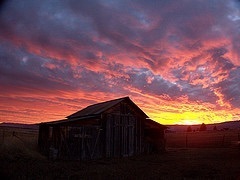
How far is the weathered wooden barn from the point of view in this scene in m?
26.2

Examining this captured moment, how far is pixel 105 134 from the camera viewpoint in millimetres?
29266

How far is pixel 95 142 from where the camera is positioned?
92.8ft

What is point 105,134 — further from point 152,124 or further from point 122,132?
point 152,124

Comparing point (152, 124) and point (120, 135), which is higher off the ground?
point (152, 124)

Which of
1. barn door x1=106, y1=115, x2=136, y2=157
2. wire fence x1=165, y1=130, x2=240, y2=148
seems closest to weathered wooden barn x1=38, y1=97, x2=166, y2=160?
barn door x1=106, y1=115, x2=136, y2=157

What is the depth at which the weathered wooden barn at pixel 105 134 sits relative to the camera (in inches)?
1033

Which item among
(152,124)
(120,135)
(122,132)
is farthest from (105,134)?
(152,124)

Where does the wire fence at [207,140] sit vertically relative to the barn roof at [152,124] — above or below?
below

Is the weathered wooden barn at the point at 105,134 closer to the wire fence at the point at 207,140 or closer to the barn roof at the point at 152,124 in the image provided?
the barn roof at the point at 152,124

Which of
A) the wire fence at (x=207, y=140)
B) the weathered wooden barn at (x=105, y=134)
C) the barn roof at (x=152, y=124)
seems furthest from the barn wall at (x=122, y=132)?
the wire fence at (x=207, y=140)

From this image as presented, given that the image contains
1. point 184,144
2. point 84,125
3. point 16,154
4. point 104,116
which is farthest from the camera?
point 184,144

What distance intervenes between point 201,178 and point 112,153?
15.9 m

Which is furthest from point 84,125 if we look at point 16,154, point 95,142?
point 16,154

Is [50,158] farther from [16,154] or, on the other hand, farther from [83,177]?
[83,177]
